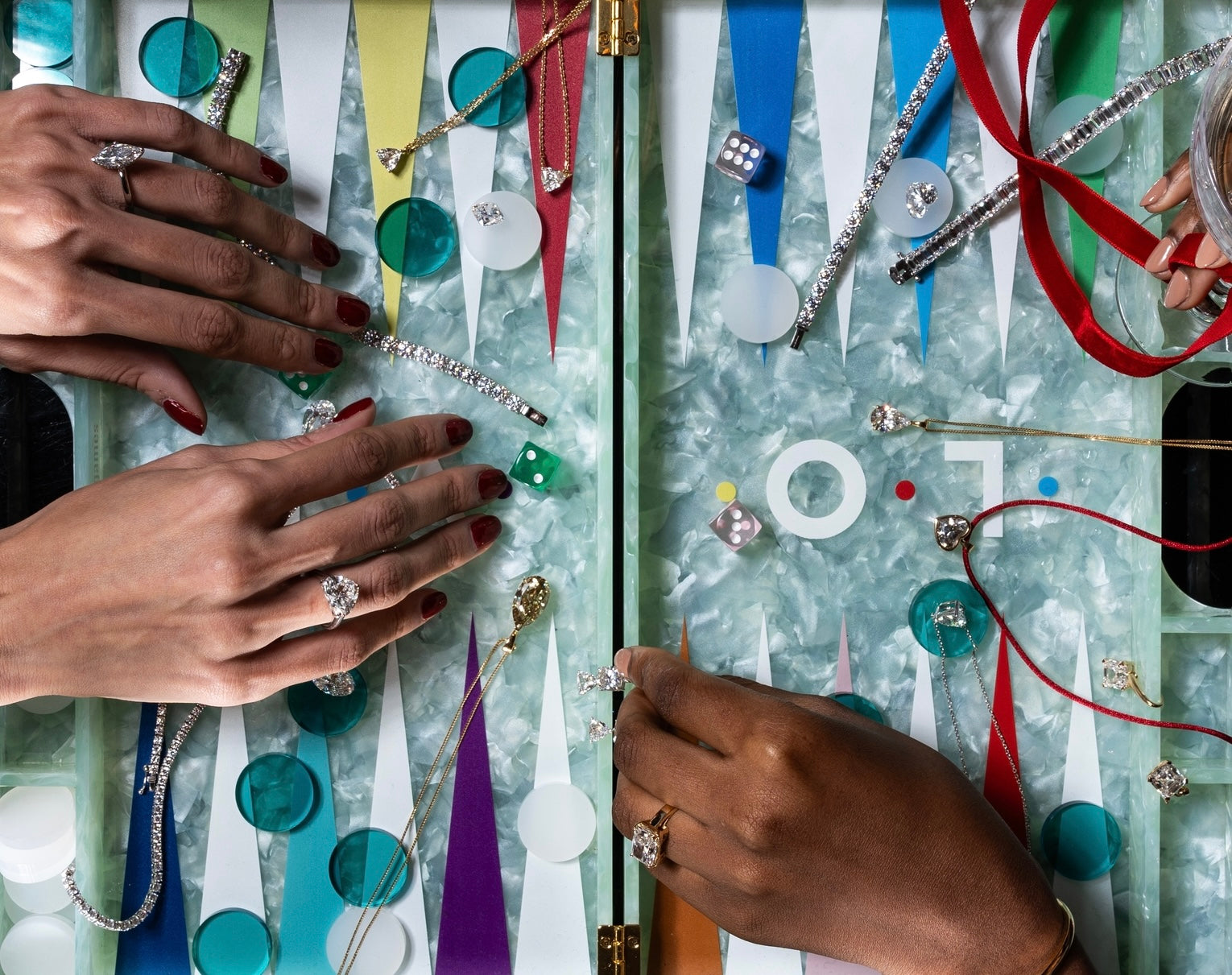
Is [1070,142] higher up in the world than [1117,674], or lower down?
higher up

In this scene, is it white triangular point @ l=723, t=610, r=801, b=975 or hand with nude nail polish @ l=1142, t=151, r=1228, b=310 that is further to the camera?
white triangular point @ l=723, t=610, r=801, b=975

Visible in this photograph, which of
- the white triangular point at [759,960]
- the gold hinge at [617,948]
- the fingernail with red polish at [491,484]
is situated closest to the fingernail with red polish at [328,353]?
the fingernail with red polish at [491,484]

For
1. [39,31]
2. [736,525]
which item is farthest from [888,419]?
[39,31]

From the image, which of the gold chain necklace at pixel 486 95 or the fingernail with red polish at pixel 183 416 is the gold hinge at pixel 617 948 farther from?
the gold chain necklace at pixel 486 95

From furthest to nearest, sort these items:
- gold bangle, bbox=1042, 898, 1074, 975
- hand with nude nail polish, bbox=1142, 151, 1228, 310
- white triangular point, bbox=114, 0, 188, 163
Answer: white triangular point, bbox=114, 0, 188, 163 < hand with nude nail polish, bbox=1142, 151, 1228, 310 < gold bangle, bbox=1042, 898, 1074, 975

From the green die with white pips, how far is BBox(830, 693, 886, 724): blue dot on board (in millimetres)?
490

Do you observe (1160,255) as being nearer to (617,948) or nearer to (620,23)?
(620,23)

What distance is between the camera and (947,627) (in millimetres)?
1212

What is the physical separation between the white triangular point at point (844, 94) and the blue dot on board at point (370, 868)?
951mm

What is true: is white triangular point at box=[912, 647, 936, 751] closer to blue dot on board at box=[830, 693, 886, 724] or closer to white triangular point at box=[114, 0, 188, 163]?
blue dot on board at box=[830, 693, 886, 724]

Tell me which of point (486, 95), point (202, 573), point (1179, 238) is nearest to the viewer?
point (202, 573)

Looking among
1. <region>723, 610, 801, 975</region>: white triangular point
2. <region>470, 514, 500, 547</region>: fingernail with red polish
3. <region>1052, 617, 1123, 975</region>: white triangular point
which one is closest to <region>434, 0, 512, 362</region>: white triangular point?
<region>470, 514, 500, 547</region>: fingernail with red polish

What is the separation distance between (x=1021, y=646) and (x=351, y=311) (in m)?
1.00

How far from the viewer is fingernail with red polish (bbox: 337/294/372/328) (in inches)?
44.8
